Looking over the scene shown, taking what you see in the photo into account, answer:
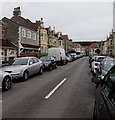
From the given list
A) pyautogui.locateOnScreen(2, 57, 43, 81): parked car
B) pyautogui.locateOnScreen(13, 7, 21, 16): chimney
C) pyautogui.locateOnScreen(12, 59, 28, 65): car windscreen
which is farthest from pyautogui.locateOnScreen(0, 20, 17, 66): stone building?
pyautogui.locateOnScreen(2, 57, 43, 81): parked car

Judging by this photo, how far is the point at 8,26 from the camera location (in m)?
28.4

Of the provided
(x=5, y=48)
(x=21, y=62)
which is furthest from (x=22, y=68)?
(x=5, y=48)

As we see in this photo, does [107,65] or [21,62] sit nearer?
[107,65]

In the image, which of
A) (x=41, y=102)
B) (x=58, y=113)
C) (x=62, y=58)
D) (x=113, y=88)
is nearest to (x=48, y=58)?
(x=62, y=58)

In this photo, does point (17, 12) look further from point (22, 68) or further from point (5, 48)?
point (22, 68)

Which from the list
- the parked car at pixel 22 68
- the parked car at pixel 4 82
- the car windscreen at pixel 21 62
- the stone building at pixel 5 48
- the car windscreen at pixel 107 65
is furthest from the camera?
the stone building at pixel 5 48

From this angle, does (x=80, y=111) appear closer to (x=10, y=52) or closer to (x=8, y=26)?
(x=10, y=52)

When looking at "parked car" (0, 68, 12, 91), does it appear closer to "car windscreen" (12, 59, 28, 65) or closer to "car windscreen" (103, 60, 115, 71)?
"car windscreen" (12, 59, 28, 65)

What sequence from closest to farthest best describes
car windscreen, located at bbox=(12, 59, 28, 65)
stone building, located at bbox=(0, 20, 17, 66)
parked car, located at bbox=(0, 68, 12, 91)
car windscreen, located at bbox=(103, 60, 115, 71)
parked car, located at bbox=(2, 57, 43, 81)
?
car windscreen, located at bbox=(103, 60, 115, 71)
parked car, located at bbox=(0, 68, 12, 91)
parked car, located at bbox=(2, 57, 43, 81)
car windscreen, located at bbox=(12, 59, 28, 65)
stone building, located at bbox=(0, 20, 17, 66)

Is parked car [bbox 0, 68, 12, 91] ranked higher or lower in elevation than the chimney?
lower

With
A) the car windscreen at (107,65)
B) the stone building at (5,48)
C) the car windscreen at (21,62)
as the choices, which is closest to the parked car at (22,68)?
the car windscreen at (21,62)

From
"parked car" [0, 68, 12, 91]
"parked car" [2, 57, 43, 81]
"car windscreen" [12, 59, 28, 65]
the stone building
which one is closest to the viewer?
"parked car" [0, 68, 12, 91]

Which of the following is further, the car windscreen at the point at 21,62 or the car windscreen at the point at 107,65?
the car windscreen at the point at 21,62

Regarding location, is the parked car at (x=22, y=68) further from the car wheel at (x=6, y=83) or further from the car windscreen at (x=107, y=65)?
the car windscreen at (x=107, y=65)
